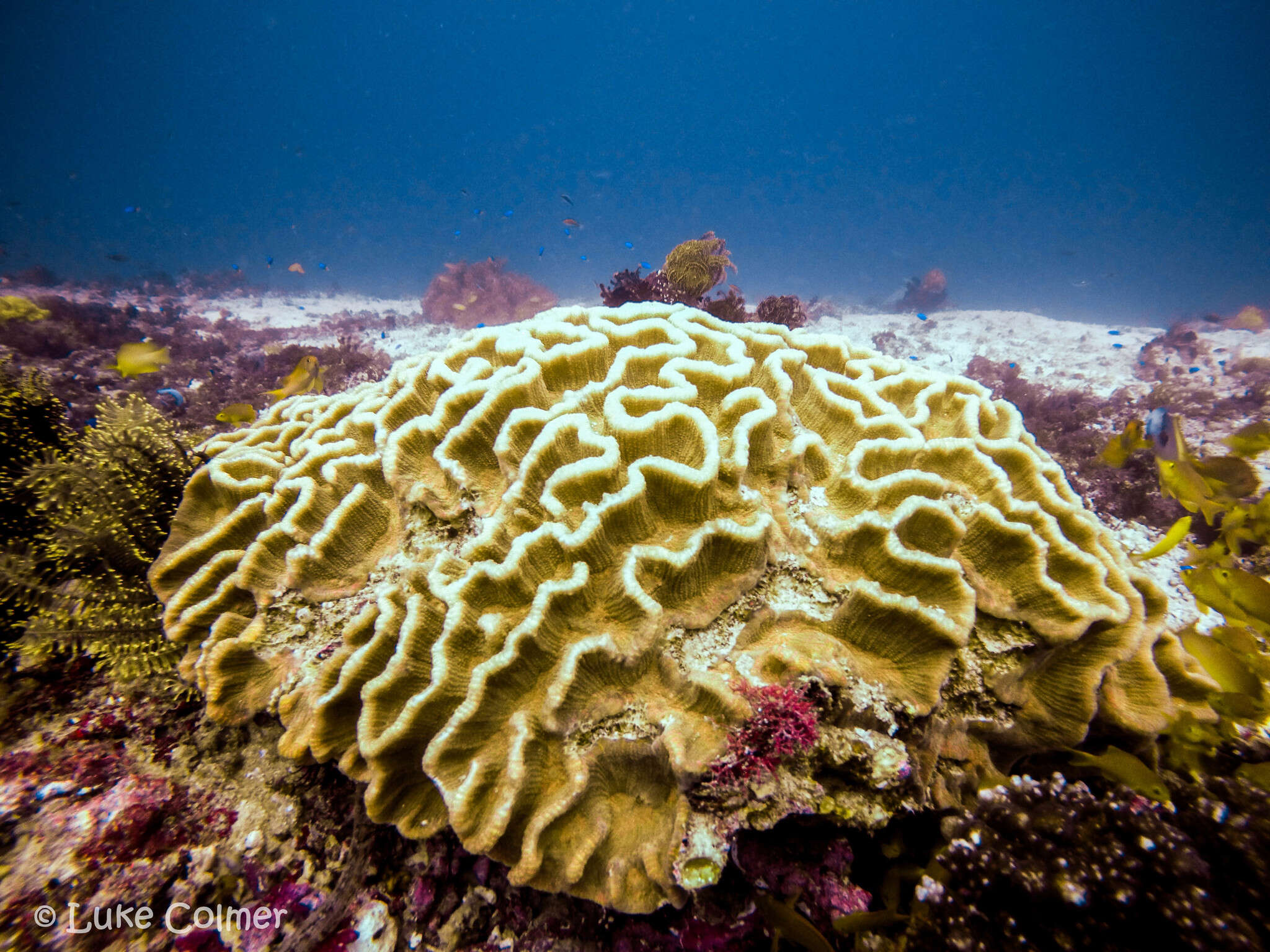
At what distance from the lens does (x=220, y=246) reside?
10362 centimetres

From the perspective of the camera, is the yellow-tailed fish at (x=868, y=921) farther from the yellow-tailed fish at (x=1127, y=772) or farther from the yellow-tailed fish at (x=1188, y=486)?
the yellow-tailed fish at (x=1188, y=486)

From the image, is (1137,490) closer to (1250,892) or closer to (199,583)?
(1250,892)

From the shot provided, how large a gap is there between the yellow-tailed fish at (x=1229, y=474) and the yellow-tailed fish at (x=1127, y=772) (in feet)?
13.4

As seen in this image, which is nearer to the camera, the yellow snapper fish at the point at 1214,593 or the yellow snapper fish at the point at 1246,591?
the yellow snapper fish at the point at 1246,591

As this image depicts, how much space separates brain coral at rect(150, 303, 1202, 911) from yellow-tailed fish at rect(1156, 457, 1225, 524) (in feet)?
7.49

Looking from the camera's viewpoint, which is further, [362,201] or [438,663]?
[362,201]

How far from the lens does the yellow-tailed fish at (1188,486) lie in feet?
14.0

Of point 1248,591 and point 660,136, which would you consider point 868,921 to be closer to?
point 1248,591

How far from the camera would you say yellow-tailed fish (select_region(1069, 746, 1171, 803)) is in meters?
2.25

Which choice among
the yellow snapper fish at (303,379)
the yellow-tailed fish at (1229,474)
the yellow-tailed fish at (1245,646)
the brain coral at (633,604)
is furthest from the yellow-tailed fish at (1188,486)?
the yellow snapper fish at (303,379)

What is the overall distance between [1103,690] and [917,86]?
713ft

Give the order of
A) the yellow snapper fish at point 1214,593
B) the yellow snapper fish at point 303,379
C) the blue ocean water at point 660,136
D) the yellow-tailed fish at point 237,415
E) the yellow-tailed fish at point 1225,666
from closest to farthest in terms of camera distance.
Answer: the yellow-tailed fish at point 1225,666, the yellow snapper fish at point 1214,593, the yellow-tailed fish at point 237,415, the yellow snapper fish at point 303,379, the blue ocean water at point 660,136

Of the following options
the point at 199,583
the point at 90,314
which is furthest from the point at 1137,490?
the point at 90,314

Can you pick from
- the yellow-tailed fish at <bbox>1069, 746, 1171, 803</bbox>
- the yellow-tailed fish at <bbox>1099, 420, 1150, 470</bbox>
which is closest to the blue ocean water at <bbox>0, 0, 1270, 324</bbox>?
the yellow-tailed fish at <bbox>1099, 420, 1150, 470</bbox>
